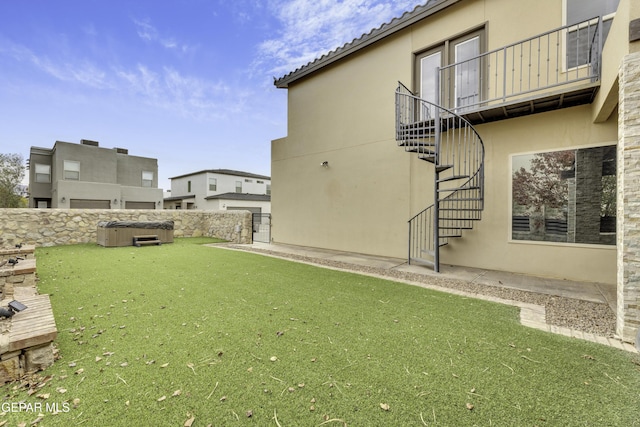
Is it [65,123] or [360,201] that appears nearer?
[360,201]

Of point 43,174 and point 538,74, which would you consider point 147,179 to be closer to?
point 43,174

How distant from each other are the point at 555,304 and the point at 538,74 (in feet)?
14.3

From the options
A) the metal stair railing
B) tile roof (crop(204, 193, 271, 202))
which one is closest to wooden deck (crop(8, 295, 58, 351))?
the metal stair railing

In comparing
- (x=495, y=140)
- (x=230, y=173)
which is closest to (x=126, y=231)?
(x=495, y=140)

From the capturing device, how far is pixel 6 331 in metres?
2.09

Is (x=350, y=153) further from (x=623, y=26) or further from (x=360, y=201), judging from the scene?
(x=623, y=26)

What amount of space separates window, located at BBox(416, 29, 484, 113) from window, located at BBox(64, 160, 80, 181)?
23.3 meters

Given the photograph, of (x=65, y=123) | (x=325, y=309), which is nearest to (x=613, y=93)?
(x=325, y=309)

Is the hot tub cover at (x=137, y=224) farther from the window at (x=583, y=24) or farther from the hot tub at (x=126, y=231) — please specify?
the window at (x=583, y=24)

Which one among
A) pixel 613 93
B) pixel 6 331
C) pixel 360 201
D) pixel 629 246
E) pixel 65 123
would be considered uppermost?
pixel 65 123

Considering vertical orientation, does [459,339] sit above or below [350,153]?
below

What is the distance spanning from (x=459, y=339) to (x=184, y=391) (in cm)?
247

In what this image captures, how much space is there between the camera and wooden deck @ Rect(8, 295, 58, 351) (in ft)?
6.55

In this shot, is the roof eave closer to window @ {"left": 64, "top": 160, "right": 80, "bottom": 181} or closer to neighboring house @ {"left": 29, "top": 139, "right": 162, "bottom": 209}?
neighboring house @ {"left": 29, "top": 139, "right": 162, "bottom": 209}
